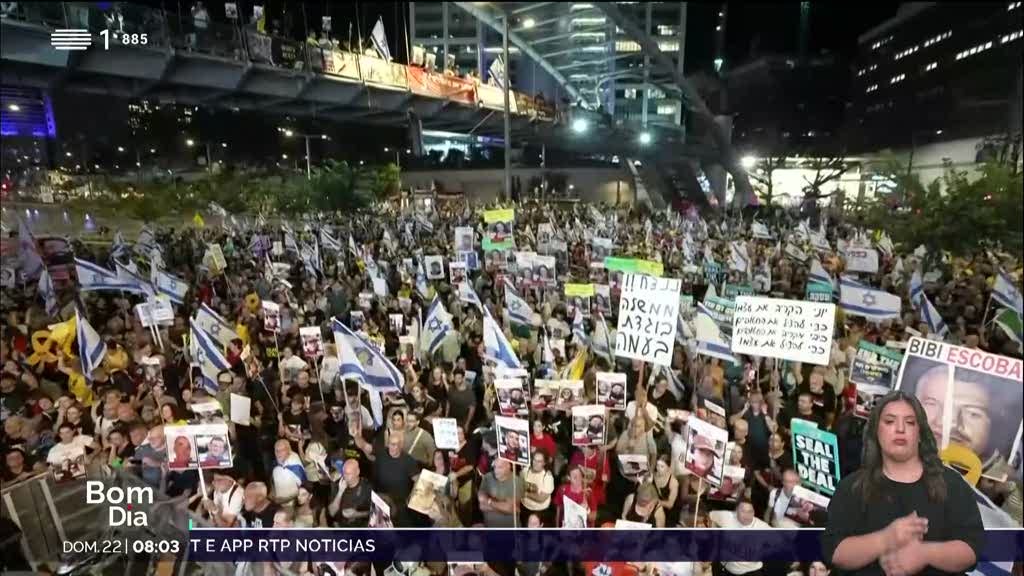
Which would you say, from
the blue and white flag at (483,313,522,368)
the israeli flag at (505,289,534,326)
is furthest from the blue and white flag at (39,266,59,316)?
the blue and white flag at (483,313,522,368)

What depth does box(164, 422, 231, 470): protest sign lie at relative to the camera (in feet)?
9.62

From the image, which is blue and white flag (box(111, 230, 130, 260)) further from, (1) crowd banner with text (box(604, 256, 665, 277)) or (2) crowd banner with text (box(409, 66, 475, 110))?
(1) crowd banner with text (box(604, 256, 665, 277))

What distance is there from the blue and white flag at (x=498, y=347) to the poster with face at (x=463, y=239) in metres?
3.45

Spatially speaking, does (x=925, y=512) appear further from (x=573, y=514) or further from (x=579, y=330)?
(x=579, y=330)

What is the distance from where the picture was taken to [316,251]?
8.00 meters

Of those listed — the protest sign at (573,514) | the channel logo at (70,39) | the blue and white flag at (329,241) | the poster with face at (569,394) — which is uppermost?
the channel logo at (70,39)

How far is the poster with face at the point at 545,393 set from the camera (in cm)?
402

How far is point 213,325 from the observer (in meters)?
4.84

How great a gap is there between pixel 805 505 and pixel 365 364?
2.68 meters

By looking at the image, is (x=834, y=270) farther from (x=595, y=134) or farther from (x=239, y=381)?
(x=595, y=134)

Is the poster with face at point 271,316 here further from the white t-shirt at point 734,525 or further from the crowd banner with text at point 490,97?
the crowd banner with text at point 490,97

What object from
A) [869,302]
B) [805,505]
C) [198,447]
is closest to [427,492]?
[198,447]

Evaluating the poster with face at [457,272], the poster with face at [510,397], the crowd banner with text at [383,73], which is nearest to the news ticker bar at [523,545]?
the poster with face at [510,397]

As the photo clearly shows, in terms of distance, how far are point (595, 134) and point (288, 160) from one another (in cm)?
1178
